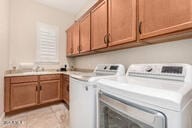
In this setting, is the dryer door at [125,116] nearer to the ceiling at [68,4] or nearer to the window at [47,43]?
the ceiling at [68,4]

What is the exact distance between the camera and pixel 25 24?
310 cm

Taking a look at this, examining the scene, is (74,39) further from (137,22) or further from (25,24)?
A: (137,22)

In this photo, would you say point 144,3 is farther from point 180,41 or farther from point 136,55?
point 136,55

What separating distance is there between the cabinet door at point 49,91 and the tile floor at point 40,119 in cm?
23

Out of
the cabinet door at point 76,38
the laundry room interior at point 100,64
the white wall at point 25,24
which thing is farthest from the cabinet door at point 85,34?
the white wall at point 25,24

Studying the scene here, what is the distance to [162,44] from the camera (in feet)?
4.46

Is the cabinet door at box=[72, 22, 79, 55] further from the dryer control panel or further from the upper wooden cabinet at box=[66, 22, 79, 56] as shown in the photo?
the dryer control panel

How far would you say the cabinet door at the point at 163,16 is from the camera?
36.2 inches

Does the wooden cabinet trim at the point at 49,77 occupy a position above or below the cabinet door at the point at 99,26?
below

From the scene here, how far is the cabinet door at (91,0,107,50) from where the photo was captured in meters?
1.83

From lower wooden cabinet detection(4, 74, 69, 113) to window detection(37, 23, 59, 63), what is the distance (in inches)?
26.7

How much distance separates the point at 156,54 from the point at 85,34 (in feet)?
4.73

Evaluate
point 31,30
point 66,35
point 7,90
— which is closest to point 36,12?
point 31,30

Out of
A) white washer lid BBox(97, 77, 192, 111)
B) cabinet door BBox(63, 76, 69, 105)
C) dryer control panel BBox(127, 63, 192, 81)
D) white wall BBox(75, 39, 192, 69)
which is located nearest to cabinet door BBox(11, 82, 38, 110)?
cabinet door BBox(63, 76, 69, 105)
